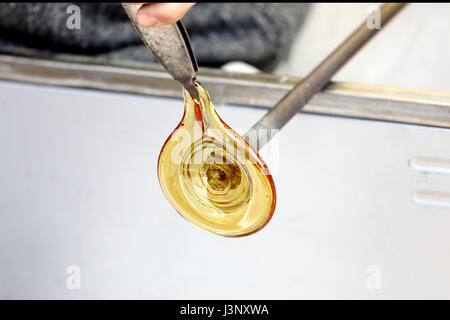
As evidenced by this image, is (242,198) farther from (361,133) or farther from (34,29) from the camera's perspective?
(34,29)

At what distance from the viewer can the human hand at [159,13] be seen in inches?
9.3

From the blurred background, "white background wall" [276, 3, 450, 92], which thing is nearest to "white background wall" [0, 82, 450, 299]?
the blurred background

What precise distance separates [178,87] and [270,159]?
108mm

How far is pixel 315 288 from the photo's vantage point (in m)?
0.51

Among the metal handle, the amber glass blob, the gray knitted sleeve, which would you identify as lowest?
the amber glass blob

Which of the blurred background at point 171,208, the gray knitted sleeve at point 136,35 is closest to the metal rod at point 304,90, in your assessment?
the blurred background at point 171,208

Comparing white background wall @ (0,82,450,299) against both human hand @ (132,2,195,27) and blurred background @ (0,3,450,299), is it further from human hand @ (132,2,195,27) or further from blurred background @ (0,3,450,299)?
human hand @ (132,2,195,27)

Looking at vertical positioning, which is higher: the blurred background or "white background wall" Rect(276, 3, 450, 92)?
"white background wall" Rect(276, 3, 450, 92)

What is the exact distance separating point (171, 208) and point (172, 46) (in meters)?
0.25

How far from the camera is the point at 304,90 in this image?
396mm

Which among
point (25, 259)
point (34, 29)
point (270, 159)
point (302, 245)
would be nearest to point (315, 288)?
point (302, 245)

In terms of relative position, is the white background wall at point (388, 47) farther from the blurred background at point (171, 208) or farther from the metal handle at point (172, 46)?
the metal handle at point (172, 46)

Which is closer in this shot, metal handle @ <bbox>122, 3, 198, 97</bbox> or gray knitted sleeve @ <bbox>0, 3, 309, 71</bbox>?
metal handle @ <bbox>122, 3, 198, 97</bbox>

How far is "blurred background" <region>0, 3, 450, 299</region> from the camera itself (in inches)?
17.2
